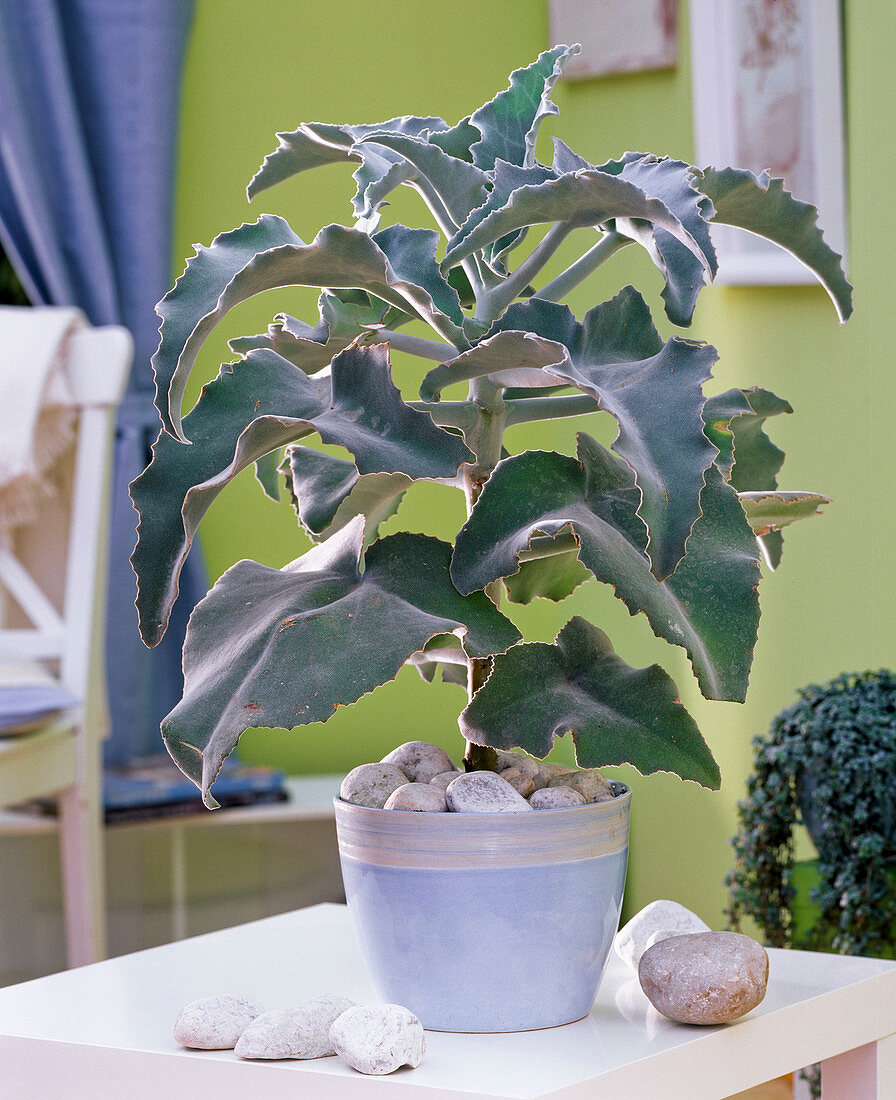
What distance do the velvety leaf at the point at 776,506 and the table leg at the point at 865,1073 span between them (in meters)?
0.31

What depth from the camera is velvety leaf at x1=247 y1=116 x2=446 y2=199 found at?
0.75 meters

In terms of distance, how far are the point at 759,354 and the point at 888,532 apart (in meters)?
0.34

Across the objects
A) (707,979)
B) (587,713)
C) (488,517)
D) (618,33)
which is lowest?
(707,979)

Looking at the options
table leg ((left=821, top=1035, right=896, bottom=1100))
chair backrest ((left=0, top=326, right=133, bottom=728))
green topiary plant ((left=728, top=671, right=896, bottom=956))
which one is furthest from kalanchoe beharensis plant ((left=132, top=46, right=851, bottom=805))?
chair backrest ((left=0, top=326, right=133, bottom=728))

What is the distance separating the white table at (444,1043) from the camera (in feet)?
1.96

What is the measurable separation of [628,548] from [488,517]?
0.07 metres

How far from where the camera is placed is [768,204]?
2.36 feet

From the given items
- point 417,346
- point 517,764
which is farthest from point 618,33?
point 517,764

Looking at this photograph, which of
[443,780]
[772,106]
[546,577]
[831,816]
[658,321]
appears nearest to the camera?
[443,780]

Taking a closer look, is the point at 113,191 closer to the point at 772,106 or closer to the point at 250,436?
the point at 772,106

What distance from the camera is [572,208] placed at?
0.63m

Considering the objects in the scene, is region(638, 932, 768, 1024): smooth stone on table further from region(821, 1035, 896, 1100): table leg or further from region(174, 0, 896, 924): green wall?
region(174, 0, 896, 924): green wall

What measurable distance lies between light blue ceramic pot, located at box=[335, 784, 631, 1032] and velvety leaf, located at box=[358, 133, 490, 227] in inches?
13.5

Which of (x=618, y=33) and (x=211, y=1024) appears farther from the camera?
(x=618, y=33)
